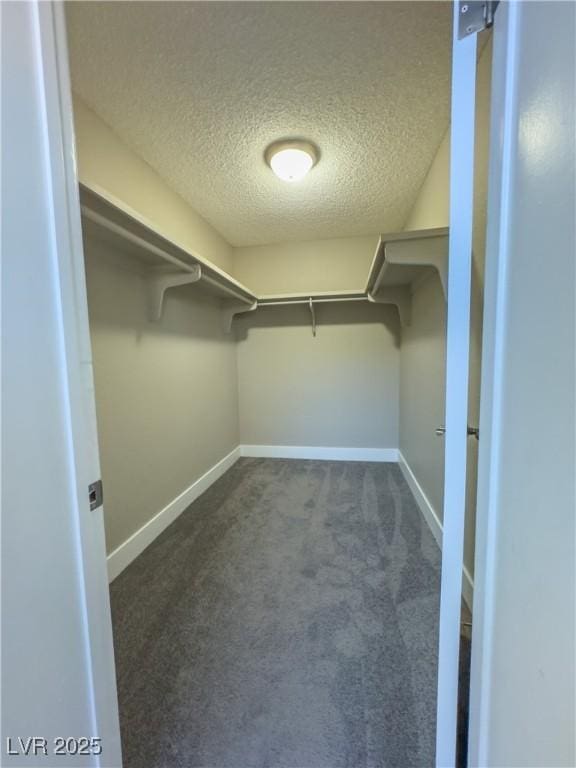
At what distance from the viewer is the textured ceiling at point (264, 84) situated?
1.21 metres

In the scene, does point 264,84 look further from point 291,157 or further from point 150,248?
point 150,248

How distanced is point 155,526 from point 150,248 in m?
1.79

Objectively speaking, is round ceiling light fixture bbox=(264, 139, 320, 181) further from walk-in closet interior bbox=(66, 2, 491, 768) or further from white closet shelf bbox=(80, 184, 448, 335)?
white closet shelf bbox=(80, 184, 448, 335)

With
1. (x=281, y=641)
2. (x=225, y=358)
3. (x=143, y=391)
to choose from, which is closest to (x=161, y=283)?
(x=143, y=391)

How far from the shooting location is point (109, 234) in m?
1.62

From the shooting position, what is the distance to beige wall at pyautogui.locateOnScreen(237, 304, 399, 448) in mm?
3467

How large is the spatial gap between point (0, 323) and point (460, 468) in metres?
0.95

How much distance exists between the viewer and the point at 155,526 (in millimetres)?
2186

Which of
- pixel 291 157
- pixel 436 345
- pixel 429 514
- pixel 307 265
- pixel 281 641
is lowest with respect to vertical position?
pixel 281 641

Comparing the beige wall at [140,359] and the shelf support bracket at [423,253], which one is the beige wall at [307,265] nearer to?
the beige wall at [140,359]

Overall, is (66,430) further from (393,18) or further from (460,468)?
(393,18)

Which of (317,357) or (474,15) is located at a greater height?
(474,15)

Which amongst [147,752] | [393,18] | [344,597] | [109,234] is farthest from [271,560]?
[393,18]

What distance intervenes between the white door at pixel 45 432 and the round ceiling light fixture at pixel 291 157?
1.51m
